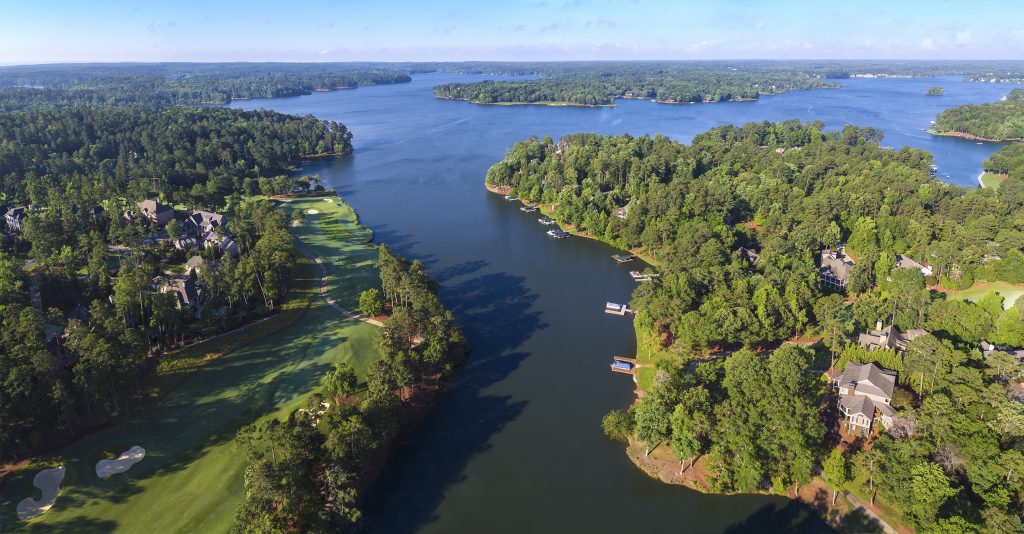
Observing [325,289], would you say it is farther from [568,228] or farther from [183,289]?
[568,228]

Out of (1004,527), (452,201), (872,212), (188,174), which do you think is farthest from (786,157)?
(188,174)

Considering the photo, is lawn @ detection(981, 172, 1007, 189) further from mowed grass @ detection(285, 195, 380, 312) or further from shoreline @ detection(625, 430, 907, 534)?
mowed grass @ detection(285, 195, 380, 312)

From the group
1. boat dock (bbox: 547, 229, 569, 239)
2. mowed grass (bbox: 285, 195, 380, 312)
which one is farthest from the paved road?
boat dock (bbox: 547, 229, 569, 239)

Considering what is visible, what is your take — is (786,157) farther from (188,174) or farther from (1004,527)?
(188,174)

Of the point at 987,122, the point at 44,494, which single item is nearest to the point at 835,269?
the point at 44,494

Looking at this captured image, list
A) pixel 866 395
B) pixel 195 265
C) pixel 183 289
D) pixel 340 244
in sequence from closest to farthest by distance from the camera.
A: 1. pixel 866 395
2. pixel 183 289
3. pixel 195 265
4. pixel 340 244

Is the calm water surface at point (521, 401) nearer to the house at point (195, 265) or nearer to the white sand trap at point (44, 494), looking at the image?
the white sand trap at point (44, 494)

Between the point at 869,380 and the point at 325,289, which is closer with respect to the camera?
the point at 869,380
